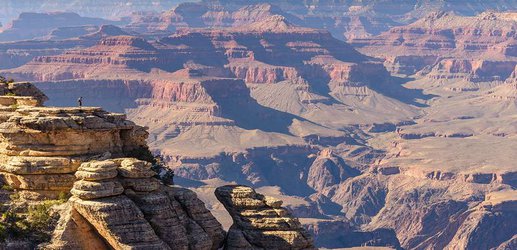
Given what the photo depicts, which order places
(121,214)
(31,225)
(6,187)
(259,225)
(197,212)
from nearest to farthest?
(121,214), (31,225), (6,187), (197,212), (259,225)

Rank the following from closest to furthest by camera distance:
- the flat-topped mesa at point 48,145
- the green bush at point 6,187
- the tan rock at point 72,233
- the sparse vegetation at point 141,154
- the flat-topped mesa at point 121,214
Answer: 1. the flat-topped mesa at point 121,214
2. the tan rock at point 72,233
3. the flat-topped mesa at point 48,145
4. the green bush at point 6,187
5. the sparse vegetation at point 141,154

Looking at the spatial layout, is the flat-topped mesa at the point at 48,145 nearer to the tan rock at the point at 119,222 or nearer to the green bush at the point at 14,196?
the green bush at the point at 14,196


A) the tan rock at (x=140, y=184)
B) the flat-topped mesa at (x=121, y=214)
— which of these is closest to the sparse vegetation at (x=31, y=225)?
the flat-topped mesa at (x=121, y=214)

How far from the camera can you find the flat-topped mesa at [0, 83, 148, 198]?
3744 centimetres

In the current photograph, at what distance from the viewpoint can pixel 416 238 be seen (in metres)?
194

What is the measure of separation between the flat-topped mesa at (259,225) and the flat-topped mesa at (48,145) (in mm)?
4896

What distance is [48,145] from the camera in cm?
3772

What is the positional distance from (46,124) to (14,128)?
4.42 feet

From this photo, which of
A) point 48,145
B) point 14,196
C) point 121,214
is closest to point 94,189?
point 121,214

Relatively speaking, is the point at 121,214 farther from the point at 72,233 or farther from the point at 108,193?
the point at 72,233

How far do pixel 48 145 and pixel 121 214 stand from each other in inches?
168

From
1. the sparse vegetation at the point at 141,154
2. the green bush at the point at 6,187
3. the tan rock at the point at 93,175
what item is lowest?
the green bush at the point at 6,187

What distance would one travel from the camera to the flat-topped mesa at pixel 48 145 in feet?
123

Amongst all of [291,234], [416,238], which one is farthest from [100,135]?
[416,238]
